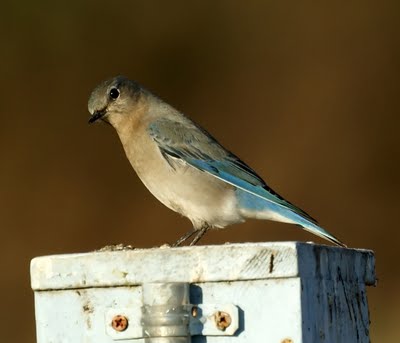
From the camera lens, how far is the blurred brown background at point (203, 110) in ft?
47.2

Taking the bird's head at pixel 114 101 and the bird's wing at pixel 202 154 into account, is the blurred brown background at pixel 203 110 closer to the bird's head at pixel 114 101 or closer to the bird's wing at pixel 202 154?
the bird's head at pixel 114 101

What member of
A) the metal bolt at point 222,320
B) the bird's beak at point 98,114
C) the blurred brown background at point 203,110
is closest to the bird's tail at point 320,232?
the bird's beak at point 98,114

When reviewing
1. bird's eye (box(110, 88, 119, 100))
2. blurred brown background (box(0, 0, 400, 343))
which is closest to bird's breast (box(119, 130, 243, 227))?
bird's eye (box(110, 88, 119, 100))

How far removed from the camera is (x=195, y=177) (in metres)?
8.48

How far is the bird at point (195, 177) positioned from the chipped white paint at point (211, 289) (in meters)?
2.52

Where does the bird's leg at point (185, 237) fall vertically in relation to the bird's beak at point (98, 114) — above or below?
below

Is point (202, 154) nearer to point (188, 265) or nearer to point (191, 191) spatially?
point (191, 191)

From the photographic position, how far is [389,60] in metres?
15.5

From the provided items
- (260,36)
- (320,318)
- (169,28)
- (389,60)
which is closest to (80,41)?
(169,28)

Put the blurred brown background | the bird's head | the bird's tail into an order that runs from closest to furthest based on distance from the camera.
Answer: the bird's tail → the bird's head → the blurred brown background

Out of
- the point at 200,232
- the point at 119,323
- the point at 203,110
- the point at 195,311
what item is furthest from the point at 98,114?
the point at 203,110

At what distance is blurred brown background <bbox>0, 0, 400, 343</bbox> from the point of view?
14391 mm

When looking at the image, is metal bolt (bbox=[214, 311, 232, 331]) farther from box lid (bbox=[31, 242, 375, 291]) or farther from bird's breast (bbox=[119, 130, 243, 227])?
bird's breast (bbox=[119, 130, 243, 227])

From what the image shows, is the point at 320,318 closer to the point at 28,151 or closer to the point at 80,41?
the point at 28,151
